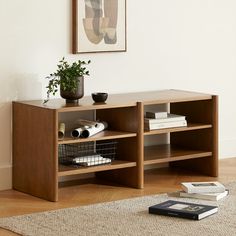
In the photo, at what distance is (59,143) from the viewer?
5.05 metres

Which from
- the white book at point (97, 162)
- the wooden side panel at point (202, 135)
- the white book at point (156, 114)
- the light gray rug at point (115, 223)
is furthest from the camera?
the wooden side panel at point (202, 135)

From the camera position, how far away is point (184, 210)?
4.63 metres

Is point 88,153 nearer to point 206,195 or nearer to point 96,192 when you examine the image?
point 96,192

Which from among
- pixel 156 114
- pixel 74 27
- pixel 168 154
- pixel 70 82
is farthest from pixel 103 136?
pixel 74 27

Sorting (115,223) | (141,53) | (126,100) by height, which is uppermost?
(141,53)

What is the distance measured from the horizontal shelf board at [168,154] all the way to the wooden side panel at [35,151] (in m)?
0.78

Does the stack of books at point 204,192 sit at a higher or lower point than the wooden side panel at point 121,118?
lower

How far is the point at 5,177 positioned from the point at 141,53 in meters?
1.44

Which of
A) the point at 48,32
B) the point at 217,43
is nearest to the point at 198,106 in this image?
the point at 217,43

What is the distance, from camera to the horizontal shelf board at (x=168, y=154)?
565 cm

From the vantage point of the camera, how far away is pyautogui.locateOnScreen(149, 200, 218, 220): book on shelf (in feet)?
15.0

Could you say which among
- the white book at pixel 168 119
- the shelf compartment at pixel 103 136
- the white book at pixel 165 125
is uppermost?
the white book at pixel 168 119

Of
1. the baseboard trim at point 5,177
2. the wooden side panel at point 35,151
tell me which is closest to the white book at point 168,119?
the wooden side panel at point 35,151

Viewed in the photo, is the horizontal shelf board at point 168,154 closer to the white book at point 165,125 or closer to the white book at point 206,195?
the white book at point 165,125
